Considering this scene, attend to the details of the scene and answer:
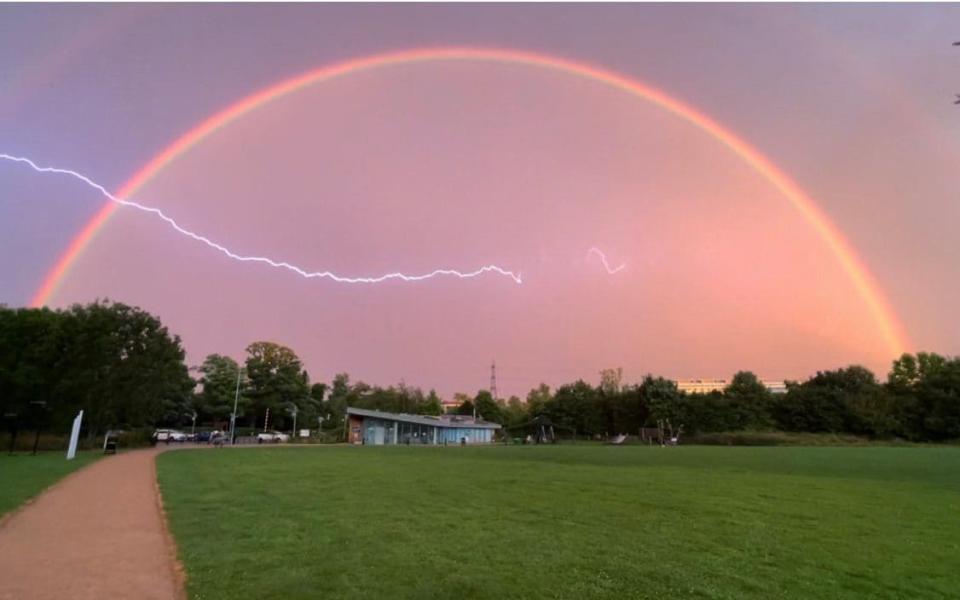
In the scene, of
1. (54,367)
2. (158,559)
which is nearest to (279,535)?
(158,559)

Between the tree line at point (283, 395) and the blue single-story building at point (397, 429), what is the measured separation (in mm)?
14845

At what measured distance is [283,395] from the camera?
9531 centimetres

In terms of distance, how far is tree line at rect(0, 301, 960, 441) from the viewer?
45375 mm

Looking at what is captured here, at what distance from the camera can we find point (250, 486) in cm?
1858

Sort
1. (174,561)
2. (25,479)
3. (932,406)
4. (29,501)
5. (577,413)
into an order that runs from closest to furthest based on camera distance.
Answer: (174,561) → (29,501) → (25,479) → (932,406) → (577,413)

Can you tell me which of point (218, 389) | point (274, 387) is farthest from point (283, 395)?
point (218, 389)

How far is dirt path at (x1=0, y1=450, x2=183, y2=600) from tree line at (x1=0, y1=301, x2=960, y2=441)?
106ft

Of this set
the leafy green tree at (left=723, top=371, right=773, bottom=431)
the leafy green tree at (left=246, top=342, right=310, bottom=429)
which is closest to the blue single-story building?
the leafy green tree at (left=246, top=342, right=310, bottom=429)

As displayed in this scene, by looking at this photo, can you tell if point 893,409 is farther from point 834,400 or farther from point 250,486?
point 250,486

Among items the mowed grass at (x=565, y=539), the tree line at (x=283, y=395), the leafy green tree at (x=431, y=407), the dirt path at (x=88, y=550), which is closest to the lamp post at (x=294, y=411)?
the tree line at (x=283, y=395)

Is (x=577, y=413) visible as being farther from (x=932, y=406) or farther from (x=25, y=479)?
(x=25, y=479)

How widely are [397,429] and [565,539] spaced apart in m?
68.1

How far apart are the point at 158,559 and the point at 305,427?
94120mm

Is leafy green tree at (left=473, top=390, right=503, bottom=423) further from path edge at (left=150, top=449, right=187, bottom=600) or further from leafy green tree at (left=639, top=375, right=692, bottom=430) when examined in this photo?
path edge at (left=150, top=449, right=187, bottom=600)
